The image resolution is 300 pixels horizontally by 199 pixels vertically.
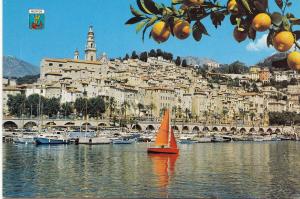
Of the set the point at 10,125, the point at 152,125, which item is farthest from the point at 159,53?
the point at 10,125

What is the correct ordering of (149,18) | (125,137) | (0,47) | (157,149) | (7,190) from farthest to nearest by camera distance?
(125,137), (157,149), (7,190), (0,47), (149,18)

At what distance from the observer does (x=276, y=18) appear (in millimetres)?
717

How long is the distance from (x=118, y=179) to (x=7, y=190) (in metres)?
2.44

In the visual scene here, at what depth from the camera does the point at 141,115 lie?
35562mm

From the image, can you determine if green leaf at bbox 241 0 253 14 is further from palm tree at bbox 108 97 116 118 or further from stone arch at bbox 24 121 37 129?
palm tree at bbox 108 97 116 118

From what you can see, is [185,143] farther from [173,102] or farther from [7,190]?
[7,190]

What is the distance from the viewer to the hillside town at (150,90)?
32719 millimetres

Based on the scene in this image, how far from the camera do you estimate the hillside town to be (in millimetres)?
32719

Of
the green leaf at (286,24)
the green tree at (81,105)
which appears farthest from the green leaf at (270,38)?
the green tree at (81,105)

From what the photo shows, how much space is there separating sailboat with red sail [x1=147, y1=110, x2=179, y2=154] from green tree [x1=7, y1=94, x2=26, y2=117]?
1273 centimetres

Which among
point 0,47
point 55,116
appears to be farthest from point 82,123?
point 0,47

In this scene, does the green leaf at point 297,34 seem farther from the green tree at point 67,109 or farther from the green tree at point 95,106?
the green tree at point 67,109

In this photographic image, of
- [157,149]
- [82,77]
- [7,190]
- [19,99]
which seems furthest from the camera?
[82,77]

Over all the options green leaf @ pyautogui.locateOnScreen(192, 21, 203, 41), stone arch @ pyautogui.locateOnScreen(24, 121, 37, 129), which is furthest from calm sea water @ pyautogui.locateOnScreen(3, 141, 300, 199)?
stone arch @ pyautogui.locateOnScreen(24, 121, 37, 129)
